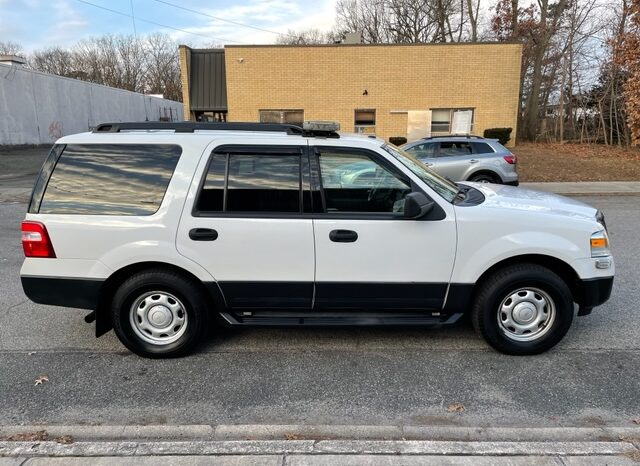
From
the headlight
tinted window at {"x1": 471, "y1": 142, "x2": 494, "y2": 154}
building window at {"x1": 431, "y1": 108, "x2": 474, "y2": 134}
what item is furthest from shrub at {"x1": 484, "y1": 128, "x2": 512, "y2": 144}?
the headlight

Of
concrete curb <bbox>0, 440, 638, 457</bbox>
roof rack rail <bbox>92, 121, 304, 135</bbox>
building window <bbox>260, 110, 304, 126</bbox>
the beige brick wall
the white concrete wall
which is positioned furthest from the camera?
the white concrete wall

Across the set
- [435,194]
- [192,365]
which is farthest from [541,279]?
[192,365]

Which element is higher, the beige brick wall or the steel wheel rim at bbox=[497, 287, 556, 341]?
the beige brick wall

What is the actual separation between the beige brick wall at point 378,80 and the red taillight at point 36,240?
18267 millimetres

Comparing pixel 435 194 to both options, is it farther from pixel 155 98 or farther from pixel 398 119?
pixel 155 98

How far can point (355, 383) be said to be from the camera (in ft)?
10.9

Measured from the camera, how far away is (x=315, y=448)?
103 inches

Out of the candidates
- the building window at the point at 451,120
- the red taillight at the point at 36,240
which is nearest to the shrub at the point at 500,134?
the building window at the point at 451,120

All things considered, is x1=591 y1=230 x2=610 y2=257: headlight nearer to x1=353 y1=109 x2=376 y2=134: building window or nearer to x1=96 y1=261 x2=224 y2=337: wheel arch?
x1=96 y1=261 x2=224 y2=337: wheel arch

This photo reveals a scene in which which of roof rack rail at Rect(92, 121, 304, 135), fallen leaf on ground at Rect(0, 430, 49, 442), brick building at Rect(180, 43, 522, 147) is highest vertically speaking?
brick building at Rect(180, 43, 522, 147)

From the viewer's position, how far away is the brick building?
20.9 meters

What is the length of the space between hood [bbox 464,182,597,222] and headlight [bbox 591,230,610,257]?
130mm

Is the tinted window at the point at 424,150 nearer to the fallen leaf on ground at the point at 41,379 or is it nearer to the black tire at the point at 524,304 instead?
the black tire at the point at 524,304

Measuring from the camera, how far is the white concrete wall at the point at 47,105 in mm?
23688
